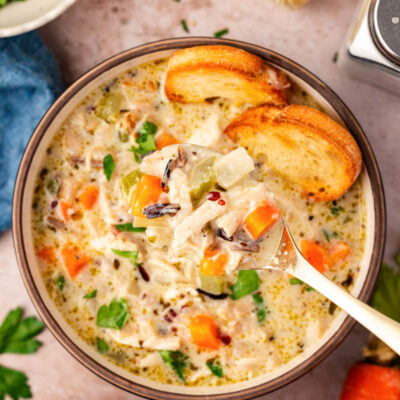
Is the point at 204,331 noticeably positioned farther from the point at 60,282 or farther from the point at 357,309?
the point at 357,309

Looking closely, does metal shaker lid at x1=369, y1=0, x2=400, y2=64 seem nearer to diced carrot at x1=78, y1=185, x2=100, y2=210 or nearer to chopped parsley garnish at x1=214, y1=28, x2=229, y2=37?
chopped parsley garnish at x1=214, y1=28, x2=229, y2=37

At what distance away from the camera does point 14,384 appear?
4.02 metres

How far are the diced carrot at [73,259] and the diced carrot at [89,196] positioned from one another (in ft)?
0.99

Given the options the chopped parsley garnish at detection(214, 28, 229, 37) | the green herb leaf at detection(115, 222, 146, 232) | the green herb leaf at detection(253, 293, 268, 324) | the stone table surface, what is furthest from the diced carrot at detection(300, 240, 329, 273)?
the chopped parsley garnish at detection(214, 28, 229, 37)

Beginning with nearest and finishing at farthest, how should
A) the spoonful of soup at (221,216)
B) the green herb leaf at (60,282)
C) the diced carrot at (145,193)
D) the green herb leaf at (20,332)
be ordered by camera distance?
the spoonful of soup at (221,216)
the diced carrot at (145,193)
the green herb leaf at (60,282)
the green herb leaf at (20,332)

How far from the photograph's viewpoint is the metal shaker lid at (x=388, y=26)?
3066 millimetres

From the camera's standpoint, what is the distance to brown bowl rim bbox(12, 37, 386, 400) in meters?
3.24

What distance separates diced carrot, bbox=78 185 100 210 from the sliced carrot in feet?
3.38

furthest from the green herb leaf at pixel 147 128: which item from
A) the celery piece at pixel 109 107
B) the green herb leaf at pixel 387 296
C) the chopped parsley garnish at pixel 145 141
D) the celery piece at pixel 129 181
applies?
Answer: the green herb leaf at pixel 387 296

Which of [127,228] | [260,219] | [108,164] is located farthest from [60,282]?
[260,219]

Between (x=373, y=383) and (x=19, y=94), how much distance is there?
3192 mm

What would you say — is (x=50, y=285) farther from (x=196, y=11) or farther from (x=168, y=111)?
(x=196, y=11)

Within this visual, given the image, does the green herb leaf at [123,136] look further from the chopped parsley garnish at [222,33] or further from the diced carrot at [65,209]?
the chopped parsley garnish at [222,33]

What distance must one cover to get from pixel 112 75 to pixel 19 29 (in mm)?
624
